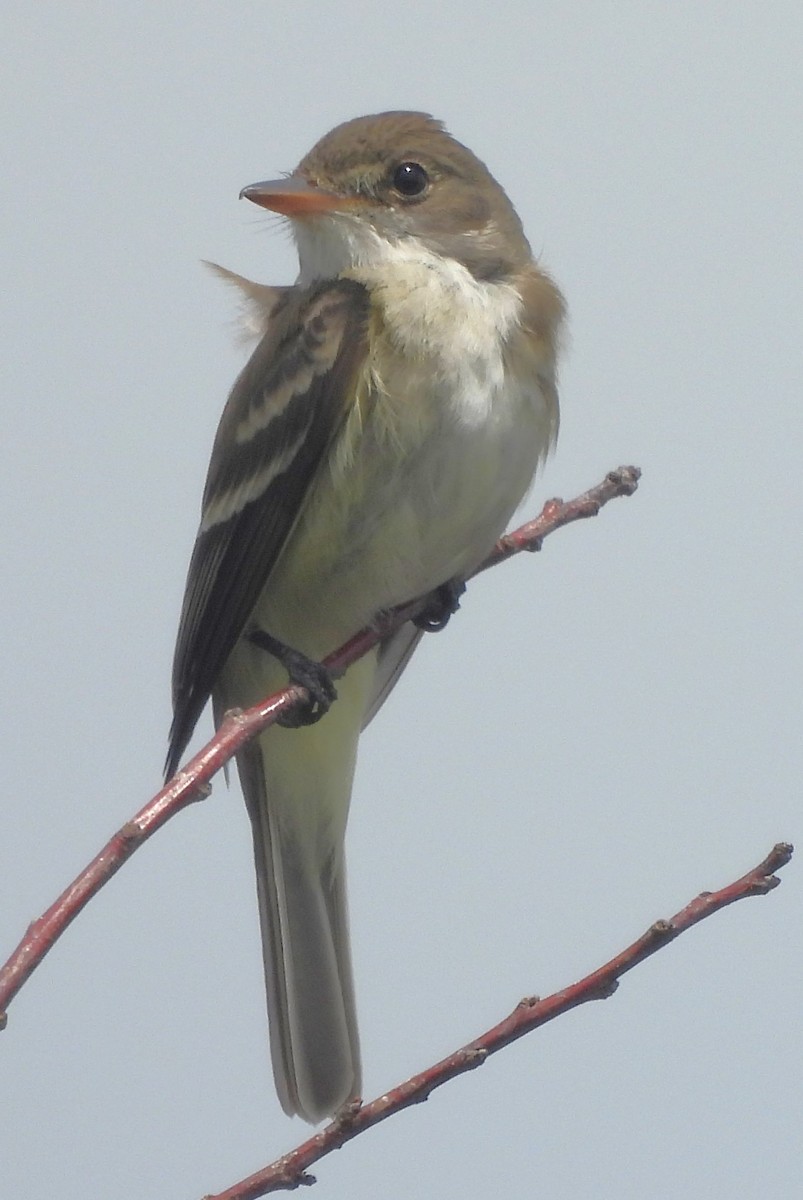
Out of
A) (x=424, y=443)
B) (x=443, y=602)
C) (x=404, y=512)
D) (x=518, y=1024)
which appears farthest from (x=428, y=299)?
(x=518, y=1024)

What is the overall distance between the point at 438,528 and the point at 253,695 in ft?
2.63

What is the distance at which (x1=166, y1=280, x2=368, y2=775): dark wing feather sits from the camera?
148 inches

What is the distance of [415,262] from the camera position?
12.6 feet

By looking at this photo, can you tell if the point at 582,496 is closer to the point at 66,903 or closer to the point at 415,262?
the point at 415,262

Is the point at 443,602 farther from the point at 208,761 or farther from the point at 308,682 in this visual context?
the point at 208,761

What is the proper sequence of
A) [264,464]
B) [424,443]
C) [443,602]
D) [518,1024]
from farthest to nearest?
[443,602] < [264,464] < [424,443] < [518,1024]

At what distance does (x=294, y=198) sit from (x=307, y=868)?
1706 millimetres

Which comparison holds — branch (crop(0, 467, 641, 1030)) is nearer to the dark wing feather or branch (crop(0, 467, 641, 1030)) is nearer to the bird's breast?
the bird's breast

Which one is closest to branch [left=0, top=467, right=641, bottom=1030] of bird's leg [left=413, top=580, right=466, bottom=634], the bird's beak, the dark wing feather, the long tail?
bird's leg [left=413, top=580, right=466, bottom=634]

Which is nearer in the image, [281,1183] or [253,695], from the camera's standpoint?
[281,1183]

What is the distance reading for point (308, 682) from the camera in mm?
3648

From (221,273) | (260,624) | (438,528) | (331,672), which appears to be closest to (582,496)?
(438,528)

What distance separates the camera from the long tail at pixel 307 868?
4113 mm

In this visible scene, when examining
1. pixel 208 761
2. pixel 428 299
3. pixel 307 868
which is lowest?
pixel 208 761
